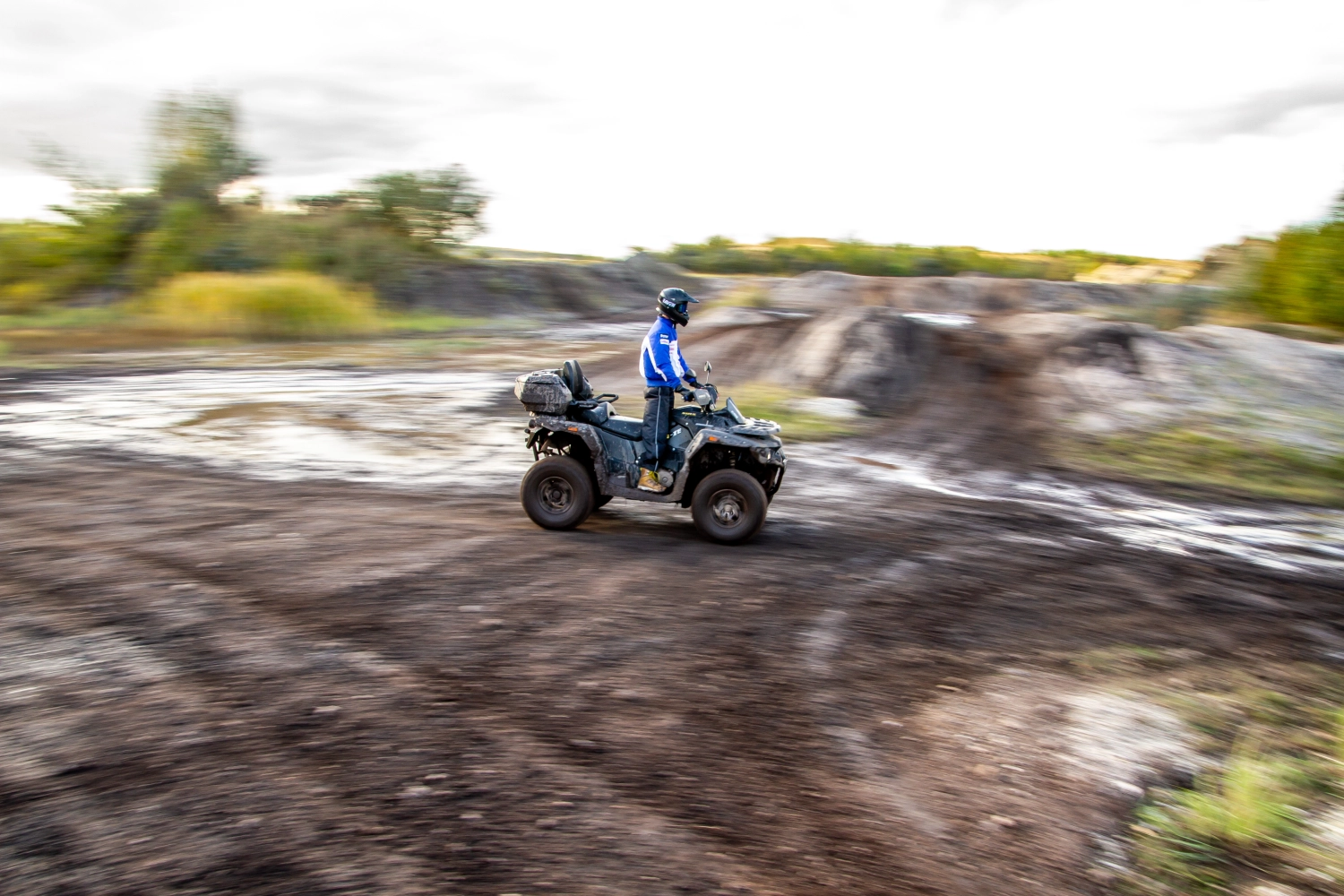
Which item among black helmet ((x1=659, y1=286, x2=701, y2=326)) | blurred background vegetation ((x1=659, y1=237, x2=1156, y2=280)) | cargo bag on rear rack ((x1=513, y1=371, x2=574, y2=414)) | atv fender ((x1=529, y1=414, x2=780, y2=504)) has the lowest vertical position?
atv fender ((x1=529, y1=414, x2=780, y2=504))

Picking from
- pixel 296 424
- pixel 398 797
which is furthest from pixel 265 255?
pixel 398 797

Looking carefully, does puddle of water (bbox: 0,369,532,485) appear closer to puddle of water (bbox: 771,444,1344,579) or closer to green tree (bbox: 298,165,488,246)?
puddle of water (bbox: 771,444,1344,579)

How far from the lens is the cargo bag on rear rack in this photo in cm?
809

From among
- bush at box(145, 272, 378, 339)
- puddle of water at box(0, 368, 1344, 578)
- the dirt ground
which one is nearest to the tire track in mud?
the dirt ground

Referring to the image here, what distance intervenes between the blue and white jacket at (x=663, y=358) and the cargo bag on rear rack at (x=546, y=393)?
81 centimetres

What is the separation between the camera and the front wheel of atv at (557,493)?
803 cm

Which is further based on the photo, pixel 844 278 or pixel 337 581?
pixel 844 278

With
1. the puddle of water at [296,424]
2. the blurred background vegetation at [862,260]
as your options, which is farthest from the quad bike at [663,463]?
the blurred background vegetation at [862,260]

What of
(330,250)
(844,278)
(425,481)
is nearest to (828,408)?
(425,481)

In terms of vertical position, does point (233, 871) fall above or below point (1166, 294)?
below

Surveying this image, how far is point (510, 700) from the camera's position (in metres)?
4.59

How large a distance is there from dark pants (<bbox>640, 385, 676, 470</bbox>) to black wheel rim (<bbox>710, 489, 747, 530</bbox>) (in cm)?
63

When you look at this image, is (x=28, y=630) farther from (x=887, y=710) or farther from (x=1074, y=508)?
(x=1074, y=508)

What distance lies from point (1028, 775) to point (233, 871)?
10.5ft
